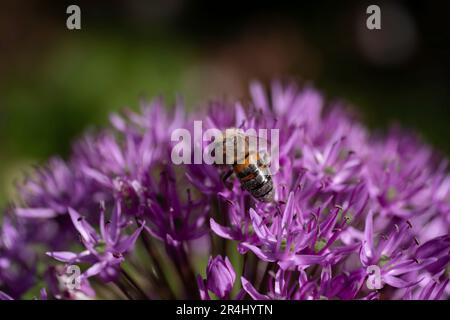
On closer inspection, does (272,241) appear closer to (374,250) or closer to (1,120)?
(374,250)

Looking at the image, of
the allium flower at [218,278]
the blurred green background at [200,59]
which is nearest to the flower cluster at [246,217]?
the allium flower at [218,278]

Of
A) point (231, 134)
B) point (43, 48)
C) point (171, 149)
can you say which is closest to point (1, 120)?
point (43, 48)

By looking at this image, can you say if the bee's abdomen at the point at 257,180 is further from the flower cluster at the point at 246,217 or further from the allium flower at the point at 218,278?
the allium flower at the point at 218,278

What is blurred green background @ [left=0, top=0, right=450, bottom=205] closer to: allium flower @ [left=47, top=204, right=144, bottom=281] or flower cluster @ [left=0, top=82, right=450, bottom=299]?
flower cluster @ [left=0, top=82, right=450, bottom=299]

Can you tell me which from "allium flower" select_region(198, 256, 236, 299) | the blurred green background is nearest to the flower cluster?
"allium flower" select_region(198, 256, 236, 299)

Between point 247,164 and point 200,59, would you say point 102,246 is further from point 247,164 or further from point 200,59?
point 200,59

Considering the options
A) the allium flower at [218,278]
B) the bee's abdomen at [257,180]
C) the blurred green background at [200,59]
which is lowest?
the allium flower at [218,278]

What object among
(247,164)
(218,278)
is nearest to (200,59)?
(247,164)
